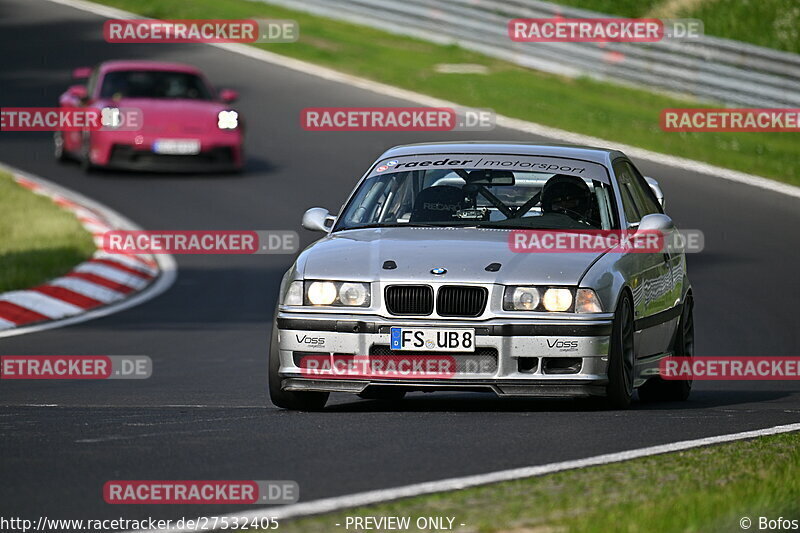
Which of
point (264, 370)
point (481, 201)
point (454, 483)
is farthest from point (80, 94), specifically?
point (454, 483)

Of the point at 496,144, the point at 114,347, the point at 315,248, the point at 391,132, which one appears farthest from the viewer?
the point at 391,132

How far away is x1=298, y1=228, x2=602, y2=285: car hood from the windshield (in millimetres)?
14389

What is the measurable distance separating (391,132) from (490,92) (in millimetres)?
2702

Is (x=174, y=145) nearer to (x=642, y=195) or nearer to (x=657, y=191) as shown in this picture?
(x=657, y=191)

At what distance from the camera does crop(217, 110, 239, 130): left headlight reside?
73.8 feet

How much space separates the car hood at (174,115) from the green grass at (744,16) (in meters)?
12.5

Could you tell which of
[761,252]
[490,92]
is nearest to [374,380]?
[761,252]

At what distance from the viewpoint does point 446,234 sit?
938cm

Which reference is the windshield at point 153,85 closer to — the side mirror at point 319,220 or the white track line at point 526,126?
the white track line at point 526,126

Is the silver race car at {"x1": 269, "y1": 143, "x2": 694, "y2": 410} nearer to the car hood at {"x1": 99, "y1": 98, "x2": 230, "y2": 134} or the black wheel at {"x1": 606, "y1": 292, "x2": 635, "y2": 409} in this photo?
the black wheel at {"x1": 606, "y1": 292, "x2": 635, "y2": 409}

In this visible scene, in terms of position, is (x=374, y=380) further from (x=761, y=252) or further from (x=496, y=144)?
(x=761, y=252)

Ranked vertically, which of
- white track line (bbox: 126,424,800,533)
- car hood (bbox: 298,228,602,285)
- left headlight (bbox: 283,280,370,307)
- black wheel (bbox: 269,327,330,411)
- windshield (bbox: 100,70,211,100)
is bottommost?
black wheel (bbox: 269,327,330,411)

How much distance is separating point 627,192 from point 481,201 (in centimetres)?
100

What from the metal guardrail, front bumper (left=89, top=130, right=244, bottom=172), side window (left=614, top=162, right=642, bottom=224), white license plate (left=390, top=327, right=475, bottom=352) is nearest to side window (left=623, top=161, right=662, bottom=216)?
side window (left=614, top=162, right=642, bottom=224)
